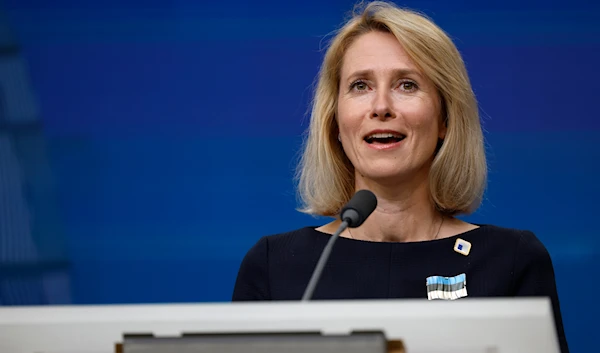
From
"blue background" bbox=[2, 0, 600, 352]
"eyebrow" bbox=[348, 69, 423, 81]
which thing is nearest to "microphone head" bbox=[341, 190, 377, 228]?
"eyebrow" bbox=[348, 69, 423, 81]

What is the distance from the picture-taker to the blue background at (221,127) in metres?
2.89

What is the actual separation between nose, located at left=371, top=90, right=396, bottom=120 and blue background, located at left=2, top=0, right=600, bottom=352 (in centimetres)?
103

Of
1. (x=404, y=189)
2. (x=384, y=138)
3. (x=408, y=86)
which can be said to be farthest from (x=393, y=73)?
(x=404, y=189)

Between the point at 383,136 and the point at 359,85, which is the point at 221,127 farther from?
the point at 383,136

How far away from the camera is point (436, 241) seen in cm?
189

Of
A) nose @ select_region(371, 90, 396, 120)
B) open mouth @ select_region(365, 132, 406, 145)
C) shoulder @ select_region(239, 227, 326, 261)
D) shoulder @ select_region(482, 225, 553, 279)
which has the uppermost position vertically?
nose @ select_region(371, 90, 396, 120)

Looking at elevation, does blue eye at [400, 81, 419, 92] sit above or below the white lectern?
above

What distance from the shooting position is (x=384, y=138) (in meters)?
1.89

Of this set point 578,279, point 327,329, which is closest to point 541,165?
point 578,279

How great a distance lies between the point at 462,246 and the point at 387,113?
0.35 metres

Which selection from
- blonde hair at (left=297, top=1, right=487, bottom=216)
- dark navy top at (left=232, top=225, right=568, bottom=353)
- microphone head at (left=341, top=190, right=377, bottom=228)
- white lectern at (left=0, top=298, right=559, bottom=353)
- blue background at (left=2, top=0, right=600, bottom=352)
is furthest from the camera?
blue background at (left=2, top=0, right=600, bottom=352)

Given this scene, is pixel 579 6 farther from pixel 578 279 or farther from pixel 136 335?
pixel 136 335

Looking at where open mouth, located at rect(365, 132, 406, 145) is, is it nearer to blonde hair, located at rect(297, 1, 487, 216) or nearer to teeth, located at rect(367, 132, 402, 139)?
teeth, located at rect(367, 132, 402, 139)

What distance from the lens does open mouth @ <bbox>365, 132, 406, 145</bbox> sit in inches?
73.6
